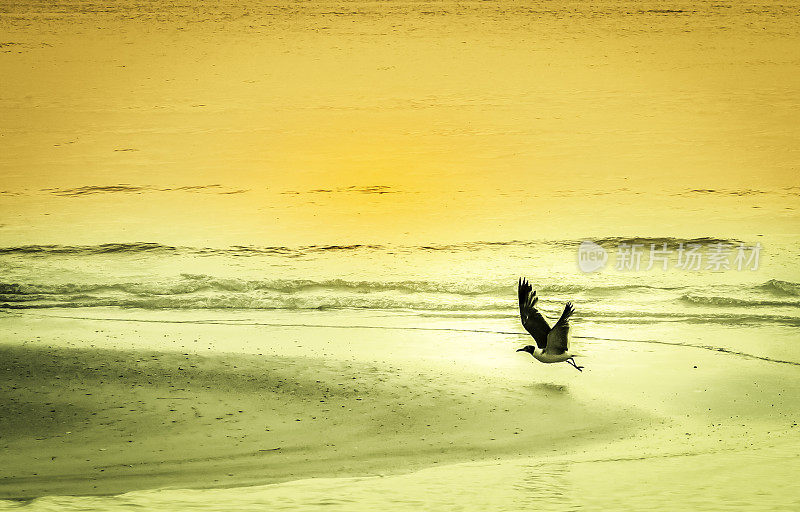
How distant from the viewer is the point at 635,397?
5805 millimetres

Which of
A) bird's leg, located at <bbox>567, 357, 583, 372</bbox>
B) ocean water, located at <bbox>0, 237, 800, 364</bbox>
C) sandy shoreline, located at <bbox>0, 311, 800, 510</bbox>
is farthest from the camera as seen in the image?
ocean water, located at <bbox>0, 237, 800, 364</bbox>

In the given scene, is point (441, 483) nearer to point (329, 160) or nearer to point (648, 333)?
point (648, 333)

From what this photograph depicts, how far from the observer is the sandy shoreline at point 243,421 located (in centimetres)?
451

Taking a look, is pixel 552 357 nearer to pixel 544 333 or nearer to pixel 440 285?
pixel 544 333

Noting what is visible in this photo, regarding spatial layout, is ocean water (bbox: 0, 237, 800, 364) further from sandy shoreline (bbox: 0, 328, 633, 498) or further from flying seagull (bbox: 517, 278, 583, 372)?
sandy shoreline (bbox: 0, 328, 633, 498)

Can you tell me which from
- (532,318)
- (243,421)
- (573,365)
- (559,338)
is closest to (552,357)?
(559,338)

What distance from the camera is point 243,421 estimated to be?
5230 millimetres

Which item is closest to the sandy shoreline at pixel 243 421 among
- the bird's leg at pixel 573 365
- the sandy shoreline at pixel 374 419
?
the sandy shoreline at pixel 374 419

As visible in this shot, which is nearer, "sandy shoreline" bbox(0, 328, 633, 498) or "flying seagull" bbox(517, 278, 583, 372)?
"sandy shoreline" bbox(0, 328, 633, 498)

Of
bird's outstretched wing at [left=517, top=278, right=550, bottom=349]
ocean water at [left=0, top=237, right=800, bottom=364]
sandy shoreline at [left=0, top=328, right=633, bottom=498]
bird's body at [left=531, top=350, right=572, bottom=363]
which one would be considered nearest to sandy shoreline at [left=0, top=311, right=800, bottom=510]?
sandy shoreline at [left=0, top=328, right=633, bottom=498]

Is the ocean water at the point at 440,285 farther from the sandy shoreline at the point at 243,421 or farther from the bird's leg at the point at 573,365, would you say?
the sandy shoreline at the point at 243,421

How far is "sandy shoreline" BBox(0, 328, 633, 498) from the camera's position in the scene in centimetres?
451

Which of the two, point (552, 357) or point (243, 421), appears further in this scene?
point (552, 357)

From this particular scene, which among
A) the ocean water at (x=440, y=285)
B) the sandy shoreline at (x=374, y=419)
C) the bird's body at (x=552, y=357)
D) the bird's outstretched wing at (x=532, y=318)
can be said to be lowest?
the sandy shoreline at (x=374, y=419)
